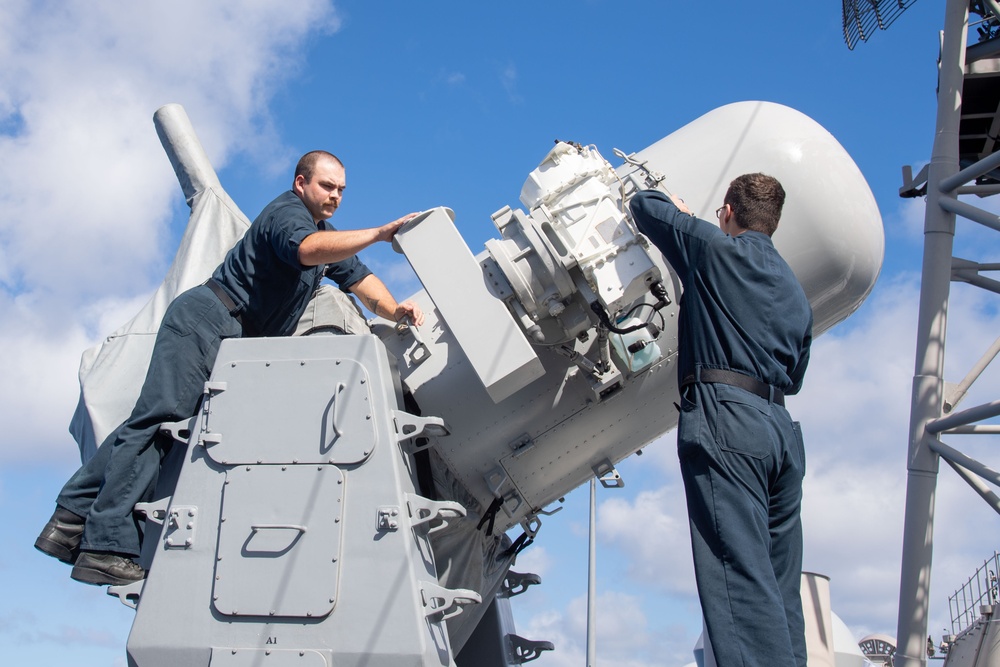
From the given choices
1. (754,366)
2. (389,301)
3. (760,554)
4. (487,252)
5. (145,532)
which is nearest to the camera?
(760,554)

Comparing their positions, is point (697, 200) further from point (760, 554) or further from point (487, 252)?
point (760, 554)

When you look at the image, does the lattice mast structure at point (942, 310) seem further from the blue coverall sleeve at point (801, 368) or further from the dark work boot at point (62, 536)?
the dark work boot at point (62, 536)

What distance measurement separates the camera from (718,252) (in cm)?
336

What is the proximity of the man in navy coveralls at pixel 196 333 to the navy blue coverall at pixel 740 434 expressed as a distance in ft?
4.45

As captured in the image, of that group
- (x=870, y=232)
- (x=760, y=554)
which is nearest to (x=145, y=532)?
(x=760, y=554)

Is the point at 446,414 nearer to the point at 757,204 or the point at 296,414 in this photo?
the point at 296,414

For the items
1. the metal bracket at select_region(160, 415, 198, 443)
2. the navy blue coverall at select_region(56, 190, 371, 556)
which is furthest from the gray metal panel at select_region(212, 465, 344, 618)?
the navy blue coverall at select_region(56, 190, 371, 556)

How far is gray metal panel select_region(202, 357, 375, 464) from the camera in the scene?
12.1ft

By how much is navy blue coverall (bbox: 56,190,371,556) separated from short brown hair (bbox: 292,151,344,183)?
0.14m

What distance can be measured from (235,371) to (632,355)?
5.49ft

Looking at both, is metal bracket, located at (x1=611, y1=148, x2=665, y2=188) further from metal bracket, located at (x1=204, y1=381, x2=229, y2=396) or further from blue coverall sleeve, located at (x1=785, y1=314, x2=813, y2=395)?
metal bracket, located at (x1=204, y1=381, x2=229, y2=396)

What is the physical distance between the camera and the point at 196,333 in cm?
423

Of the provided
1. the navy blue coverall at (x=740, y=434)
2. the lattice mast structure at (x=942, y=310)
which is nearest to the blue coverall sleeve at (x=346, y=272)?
the navy blue coverall at (x=740, y=434)

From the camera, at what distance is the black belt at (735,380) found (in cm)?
322
